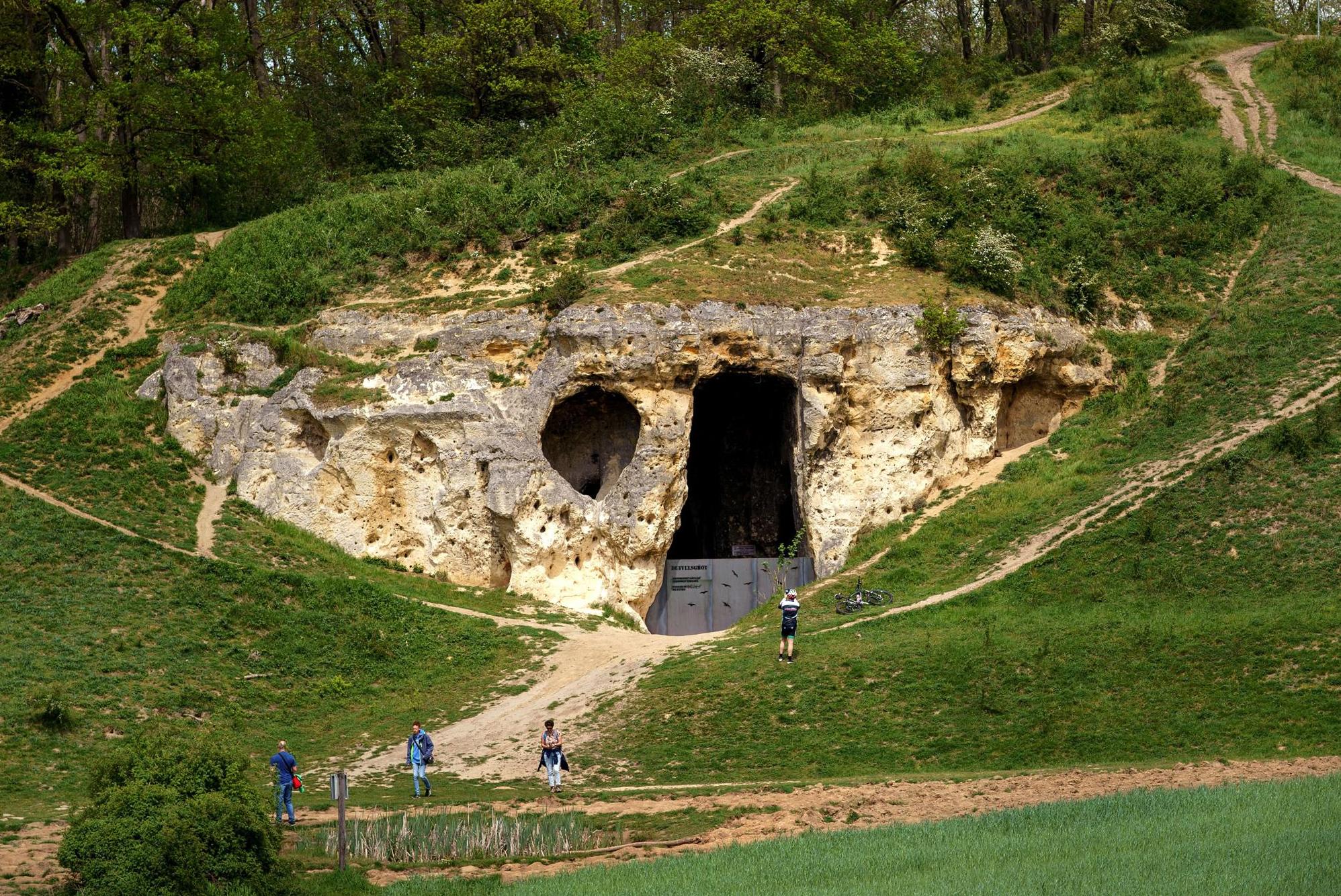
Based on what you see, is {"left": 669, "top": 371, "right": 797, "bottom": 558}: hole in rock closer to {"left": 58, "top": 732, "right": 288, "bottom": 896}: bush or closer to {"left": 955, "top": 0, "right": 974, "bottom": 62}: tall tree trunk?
{"left": 955, "top": 0, "right": 974, "bottom": 62}: tall tree trunk

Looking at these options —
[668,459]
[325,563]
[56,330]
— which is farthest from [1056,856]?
[56,330]

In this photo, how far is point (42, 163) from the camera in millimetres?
45500

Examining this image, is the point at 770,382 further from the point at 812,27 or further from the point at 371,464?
the point at 812,27

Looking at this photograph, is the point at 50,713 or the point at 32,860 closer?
the point at 32,860

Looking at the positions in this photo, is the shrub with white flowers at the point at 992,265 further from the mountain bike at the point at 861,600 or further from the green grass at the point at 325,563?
the green grass at the point at 325,563

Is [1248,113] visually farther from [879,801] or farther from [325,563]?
[879,801]

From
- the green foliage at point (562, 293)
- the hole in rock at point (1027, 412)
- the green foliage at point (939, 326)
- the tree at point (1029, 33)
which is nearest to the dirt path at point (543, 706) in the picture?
the green foliage at point (562, 293)

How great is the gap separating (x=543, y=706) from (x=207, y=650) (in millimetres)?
7700

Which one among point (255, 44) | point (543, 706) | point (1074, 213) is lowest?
point (543, 706)

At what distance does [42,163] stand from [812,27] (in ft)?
86.6

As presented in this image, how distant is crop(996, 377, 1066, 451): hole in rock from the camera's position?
40969mm

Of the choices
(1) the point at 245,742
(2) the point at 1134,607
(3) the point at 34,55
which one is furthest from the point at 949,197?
(3) the point at 34,55

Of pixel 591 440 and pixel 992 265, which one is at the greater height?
pixel 992 265

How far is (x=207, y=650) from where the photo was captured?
1304 inches
